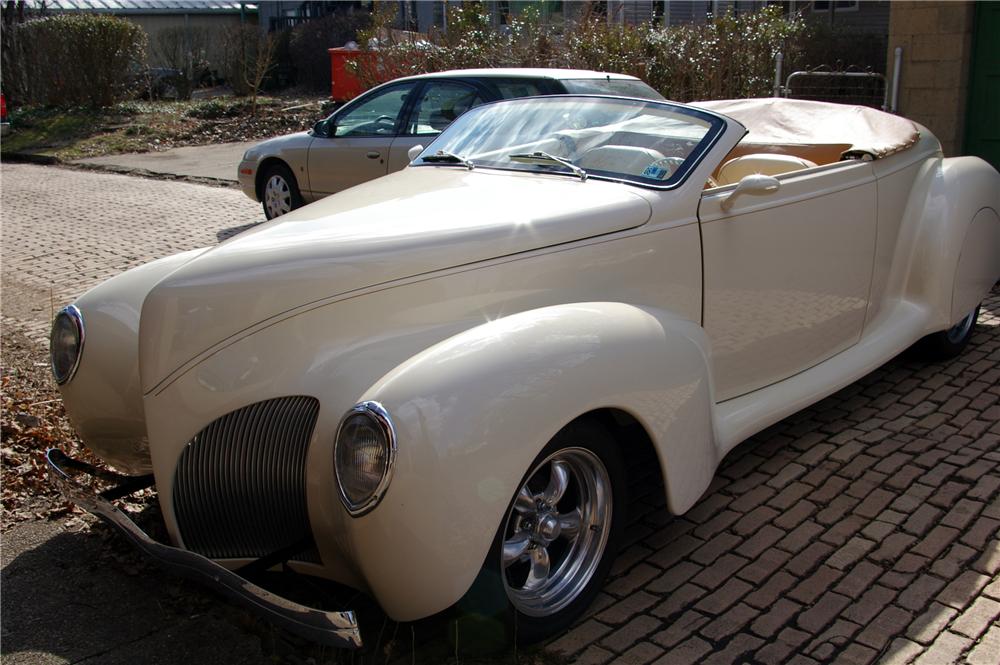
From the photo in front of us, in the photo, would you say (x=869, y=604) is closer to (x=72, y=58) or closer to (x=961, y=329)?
(x=961, y=329)

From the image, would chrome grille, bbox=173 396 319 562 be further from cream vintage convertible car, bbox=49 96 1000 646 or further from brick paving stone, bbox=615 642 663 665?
brick paving stone, bbox=615 642 663 665

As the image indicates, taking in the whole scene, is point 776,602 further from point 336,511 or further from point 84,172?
point 84,172

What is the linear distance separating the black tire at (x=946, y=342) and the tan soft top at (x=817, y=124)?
1171mm

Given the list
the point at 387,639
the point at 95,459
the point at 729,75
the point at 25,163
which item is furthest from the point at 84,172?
the point at 387,639

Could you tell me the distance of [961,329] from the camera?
18.4ft

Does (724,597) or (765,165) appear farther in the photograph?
(765,165)

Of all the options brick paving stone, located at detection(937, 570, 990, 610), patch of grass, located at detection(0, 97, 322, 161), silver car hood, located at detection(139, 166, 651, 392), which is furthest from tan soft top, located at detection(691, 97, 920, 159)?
patch of grass, located at detection(0, 97, 322, 161)

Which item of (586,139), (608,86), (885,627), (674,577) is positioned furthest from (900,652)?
(608,86)

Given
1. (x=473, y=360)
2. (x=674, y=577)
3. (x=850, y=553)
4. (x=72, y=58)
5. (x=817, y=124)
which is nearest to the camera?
(x=473, y=360)

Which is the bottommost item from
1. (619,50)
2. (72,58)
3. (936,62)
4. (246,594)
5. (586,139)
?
(246,594)

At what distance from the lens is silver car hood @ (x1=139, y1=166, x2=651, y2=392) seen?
3057 mm

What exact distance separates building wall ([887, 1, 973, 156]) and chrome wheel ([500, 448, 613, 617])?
23.2 ft

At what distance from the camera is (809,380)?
4367 mm

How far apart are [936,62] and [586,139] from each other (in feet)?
19.9
